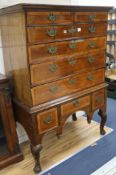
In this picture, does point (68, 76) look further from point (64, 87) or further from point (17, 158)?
point (17, 158)

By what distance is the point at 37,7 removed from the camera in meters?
1.43

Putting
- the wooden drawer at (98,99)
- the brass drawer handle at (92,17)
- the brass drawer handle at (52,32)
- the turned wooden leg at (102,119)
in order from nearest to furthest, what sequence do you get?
the brass drawer handle at (52,32) < the brass drawer handle at (92,17) < the wooden drawer at (98,99) < the turned wooden leg at (102,119)

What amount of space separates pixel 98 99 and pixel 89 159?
24.1 inches

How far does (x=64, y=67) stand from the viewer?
1.76 meters

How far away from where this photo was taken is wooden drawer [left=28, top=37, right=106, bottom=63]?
5.08 ft

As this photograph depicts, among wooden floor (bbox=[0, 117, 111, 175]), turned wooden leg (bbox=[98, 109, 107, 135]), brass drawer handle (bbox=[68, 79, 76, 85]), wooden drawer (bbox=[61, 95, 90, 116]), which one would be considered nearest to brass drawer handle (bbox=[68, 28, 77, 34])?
brass drawer handle (bbox=[68, 79, 76, 85])

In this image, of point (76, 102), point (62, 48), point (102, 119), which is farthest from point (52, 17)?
point (102, 119)

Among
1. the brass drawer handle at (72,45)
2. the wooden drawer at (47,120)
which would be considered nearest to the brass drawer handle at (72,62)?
the brass drawer handle at (72,45)

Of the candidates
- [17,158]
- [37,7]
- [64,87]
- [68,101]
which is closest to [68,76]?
[64,87]

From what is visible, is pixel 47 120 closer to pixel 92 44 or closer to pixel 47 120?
pixel 47 120

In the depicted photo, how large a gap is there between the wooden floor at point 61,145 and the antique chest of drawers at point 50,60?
16 centimetres

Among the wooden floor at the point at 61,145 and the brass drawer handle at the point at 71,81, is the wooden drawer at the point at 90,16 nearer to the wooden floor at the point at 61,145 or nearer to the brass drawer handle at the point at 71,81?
the brass drawer handle at the point at 71,81

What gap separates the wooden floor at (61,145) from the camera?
1908 mm

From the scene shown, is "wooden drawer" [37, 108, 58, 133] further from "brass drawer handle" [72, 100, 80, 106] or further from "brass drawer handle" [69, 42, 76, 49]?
"brass drawer handle" [69, 42, 76, 49]
